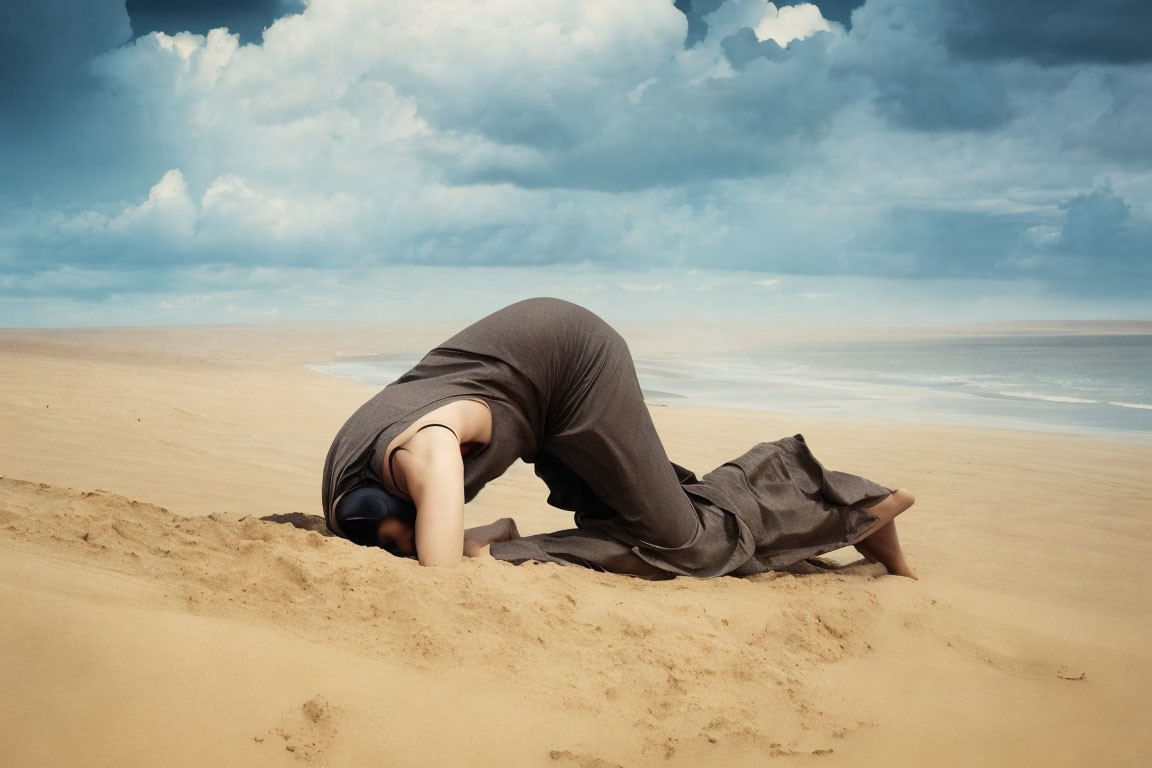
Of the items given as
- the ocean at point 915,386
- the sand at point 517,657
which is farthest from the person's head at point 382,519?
the ocean at point 915,386

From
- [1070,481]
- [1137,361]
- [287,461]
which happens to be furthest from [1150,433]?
[1137,361]

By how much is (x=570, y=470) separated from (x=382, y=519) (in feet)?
2.97

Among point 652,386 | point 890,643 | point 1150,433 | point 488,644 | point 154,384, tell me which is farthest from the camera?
point 652,386

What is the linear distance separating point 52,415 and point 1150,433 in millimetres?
11530

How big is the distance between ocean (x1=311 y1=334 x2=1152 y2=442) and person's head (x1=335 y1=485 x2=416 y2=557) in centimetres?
973

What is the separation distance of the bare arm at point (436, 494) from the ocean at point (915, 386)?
9.74 meters

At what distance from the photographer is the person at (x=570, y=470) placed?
11.1 ft

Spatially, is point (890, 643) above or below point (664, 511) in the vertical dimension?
below

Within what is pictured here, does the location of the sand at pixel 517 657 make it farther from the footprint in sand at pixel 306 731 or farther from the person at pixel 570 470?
the person at pixel 570 470

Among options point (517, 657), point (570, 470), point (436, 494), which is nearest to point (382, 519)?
point (436, 494)

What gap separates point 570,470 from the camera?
3973mm

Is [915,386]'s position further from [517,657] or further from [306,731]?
[306,731]

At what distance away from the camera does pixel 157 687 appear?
2039 millimetres

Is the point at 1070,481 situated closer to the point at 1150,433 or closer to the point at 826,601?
the point at 1150,433
